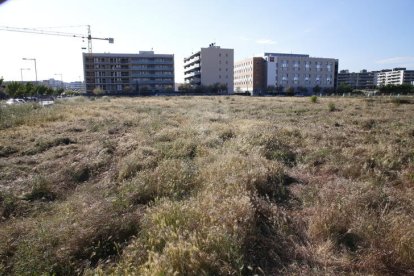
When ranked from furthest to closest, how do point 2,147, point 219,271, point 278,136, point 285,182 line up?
point 278,136, point 2,147, point 285,182, point 219,271

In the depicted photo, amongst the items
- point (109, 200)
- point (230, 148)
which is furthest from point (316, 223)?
point (230, 148)

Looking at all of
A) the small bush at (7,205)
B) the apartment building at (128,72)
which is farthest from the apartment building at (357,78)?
Answer: the small bush at (7,205)

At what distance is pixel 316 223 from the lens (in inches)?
171

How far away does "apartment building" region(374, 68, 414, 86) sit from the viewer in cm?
17262

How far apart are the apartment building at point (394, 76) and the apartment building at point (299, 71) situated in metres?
64.3

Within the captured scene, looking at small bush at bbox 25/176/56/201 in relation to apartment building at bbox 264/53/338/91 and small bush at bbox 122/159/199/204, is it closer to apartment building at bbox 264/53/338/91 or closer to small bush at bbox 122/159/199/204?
small bush at bbox 122/159/199/204

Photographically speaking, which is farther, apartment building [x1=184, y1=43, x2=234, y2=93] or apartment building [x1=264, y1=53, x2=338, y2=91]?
apartment building [x1=264, y1=53, x2=338, y2=91]

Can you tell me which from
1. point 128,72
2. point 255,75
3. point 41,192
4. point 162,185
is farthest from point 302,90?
point 41,192

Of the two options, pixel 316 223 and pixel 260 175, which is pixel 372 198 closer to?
pixel 316 223

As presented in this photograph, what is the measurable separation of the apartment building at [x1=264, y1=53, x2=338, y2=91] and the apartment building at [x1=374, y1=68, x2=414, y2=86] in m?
64.3

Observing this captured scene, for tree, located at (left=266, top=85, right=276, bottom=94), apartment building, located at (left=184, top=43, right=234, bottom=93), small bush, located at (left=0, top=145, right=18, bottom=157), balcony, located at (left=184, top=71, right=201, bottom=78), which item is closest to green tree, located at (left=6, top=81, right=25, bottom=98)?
small bush, located at (left=0, top=145, right=18, bottom=157)

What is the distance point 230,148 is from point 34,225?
5907mm

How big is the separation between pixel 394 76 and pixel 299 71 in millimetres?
102796

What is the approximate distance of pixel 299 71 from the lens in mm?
118000
